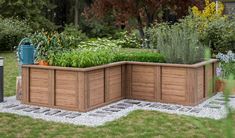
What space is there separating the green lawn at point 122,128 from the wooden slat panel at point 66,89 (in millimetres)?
A: 680

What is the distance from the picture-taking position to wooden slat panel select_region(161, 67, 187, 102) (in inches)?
242

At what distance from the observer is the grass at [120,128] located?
14.5ft

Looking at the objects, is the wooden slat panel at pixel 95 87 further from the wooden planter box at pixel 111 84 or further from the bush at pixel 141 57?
the bush at pixel 141 57

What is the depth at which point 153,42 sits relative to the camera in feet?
33.5

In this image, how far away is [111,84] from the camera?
6.26 m

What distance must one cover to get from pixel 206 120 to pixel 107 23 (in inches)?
891

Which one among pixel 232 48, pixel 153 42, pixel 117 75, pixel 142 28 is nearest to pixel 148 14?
pixel 142 28

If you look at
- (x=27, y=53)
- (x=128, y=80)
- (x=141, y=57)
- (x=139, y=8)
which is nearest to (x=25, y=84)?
(x=27, y=53)

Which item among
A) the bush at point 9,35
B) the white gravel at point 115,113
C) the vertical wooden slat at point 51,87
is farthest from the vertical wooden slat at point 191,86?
the bush at point 9,35

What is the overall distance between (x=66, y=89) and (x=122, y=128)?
1.31m

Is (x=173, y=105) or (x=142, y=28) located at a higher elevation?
(x=142, y=28)

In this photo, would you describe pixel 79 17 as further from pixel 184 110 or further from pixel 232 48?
pixel 184 110

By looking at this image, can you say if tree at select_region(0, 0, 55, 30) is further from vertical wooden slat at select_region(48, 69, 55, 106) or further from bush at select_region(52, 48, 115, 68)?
vertical wooden slat at select_region(48, 69, 55, 106)

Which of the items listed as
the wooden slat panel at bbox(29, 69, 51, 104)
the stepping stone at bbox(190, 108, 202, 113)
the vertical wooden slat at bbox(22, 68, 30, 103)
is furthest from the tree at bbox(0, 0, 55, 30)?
the stepping stone at bbox(190, 108, 202, 113)
